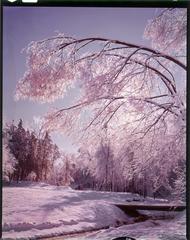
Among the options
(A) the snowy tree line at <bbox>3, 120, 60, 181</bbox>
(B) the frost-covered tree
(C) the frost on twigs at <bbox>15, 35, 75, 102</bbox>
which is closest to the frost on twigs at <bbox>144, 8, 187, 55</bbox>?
(B) the frost-covered tree

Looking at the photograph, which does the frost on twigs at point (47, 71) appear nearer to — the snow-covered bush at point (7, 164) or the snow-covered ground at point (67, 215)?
the snow-covered bush at point (7, 164)

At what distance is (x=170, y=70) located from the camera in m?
2.04

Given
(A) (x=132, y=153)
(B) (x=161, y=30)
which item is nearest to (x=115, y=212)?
(A) (x=132, y=153)

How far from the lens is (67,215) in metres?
2.00

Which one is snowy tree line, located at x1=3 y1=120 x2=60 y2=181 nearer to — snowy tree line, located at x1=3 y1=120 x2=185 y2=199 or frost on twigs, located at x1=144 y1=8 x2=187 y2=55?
snowy tree line, located at x1=3 y1=120 x2=185 y2=199

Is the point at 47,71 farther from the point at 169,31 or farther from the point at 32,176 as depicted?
the point at 169,31

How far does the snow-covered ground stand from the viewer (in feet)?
6.47

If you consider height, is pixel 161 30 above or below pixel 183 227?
above

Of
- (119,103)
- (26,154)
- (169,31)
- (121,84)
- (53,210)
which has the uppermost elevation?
(169,31)

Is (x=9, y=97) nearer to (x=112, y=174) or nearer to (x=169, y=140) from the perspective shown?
(x=112, y=174)

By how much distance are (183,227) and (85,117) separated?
0.78 metres

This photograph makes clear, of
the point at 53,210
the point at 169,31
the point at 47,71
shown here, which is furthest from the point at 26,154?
the point at 169,31

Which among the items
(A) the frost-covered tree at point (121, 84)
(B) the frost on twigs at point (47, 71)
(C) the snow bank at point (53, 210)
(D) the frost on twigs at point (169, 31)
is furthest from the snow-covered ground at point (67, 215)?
(D) the frost on twigs at point (169, 31)

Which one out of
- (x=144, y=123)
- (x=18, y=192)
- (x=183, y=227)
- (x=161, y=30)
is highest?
(x=161, y=30)
